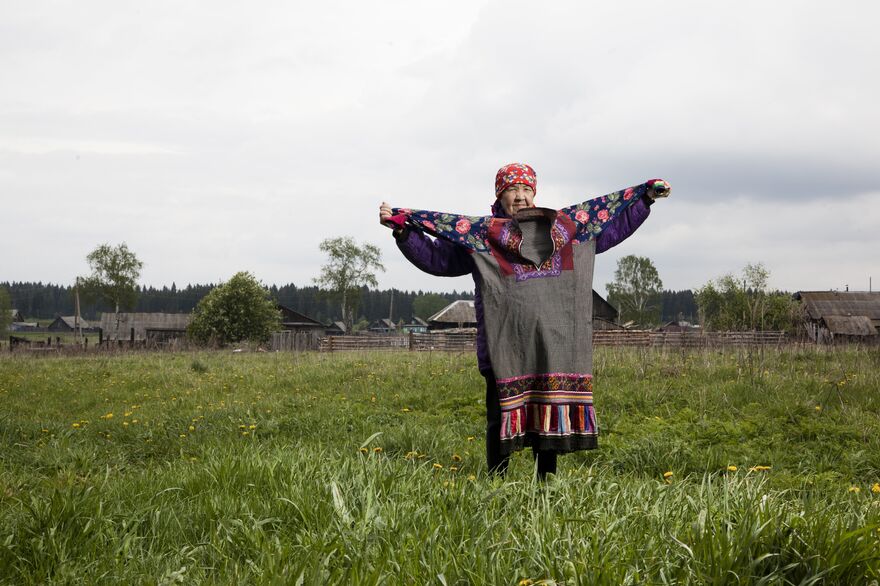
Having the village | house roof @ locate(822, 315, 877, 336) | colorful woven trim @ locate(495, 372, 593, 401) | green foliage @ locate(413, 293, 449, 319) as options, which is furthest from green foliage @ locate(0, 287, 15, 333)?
colorful woven trim @ locate(495, 372, 593, 401)

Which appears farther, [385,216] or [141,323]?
[141,323]

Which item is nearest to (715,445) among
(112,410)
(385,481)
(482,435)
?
(482,435)

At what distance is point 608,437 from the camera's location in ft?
20.8

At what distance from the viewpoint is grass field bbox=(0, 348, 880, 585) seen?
2.20 meters

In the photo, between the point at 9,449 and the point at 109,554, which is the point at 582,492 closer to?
the point at 109,554

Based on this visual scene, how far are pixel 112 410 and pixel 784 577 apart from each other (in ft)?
29.6

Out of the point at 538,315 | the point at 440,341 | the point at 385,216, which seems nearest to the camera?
the point at 538,315

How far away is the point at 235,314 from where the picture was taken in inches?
1998

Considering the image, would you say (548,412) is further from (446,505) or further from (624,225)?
(624,225)

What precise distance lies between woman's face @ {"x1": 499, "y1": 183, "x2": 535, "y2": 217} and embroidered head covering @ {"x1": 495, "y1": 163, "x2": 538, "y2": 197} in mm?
24

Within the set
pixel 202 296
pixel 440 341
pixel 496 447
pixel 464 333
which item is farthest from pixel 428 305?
pixel 496 447

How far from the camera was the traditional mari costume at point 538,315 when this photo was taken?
385cm

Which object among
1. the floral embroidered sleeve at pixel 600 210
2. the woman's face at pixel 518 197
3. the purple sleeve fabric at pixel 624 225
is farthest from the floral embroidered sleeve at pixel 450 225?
the purple sleeve fabric at pixel 624 225

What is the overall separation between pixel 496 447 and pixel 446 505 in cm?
123
